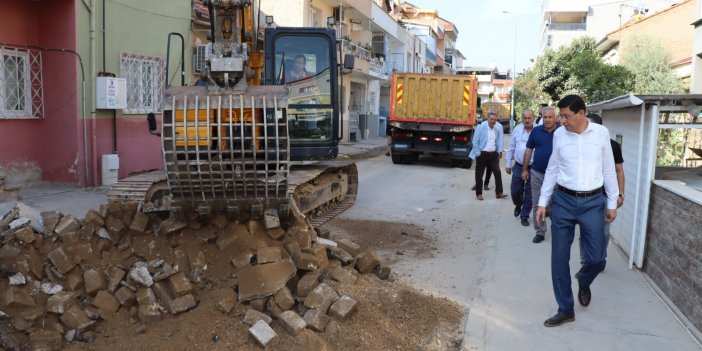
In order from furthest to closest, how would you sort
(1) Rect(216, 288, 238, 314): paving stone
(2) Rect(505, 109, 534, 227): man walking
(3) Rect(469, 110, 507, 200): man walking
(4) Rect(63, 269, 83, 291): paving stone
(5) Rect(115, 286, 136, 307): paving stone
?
(3) Rect(469, 110, 507, 200): man walking < (2) Rect(505, 109, 534, 227): man walking < (4) Rect(63, 269, 83, 291): paving stone < (5) Rect(115, 286, 136, 307): paving stone < (1) Rect(216, 288, 238, 314): paving stone

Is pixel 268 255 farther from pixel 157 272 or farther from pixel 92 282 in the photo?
pixel 92 282

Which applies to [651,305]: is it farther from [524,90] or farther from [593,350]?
[524,90]

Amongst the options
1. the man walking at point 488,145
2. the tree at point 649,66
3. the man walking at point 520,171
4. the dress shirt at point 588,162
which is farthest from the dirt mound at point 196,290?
the tree at point 649,66

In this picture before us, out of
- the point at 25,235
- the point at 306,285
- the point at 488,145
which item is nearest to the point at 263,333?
the point at 306,285

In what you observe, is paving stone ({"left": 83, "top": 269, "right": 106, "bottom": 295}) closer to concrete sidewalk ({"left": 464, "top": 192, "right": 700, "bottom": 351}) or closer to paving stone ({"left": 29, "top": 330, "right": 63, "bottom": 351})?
paving stone ({"left": 29, "top": 330, "right": 63, "bottom": 351})

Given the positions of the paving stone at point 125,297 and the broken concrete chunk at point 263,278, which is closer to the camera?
the broken concrete chunk at point 263,278

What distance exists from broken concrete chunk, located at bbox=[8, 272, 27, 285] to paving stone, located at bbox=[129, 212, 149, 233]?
40.0 inches

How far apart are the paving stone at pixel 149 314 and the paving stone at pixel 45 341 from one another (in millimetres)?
605

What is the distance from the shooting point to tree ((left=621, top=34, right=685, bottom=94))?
70.0ft

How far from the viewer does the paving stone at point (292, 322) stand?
14.4 feet

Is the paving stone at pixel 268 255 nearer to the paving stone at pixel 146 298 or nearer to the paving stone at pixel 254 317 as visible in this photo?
the paving stone at pixel 254 317

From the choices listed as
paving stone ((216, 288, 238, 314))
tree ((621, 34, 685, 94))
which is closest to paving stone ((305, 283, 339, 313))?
paving stone ((216, 288, 238, 314))

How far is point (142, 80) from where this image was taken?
1148 cm

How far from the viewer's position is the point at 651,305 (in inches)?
211
